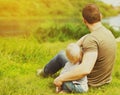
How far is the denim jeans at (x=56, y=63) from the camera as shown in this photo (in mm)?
6959

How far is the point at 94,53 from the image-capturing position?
252 inches

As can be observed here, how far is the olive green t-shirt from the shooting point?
254 inches

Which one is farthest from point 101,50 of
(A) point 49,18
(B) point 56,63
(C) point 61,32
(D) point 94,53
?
(A) point 49,18

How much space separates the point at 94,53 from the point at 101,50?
18 cm

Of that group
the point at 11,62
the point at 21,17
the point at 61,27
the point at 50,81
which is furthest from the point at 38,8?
the point at 50,81

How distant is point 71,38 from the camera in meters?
15.3

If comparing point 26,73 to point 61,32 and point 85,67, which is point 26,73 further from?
point 61,32

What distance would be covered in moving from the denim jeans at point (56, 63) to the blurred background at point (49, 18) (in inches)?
303

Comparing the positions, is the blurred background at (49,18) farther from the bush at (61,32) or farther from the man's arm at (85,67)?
the man's arm at (85,67)

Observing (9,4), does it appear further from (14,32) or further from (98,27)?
(98,27)

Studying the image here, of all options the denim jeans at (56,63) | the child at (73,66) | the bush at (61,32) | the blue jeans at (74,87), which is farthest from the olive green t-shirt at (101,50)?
the bush at (61,32)

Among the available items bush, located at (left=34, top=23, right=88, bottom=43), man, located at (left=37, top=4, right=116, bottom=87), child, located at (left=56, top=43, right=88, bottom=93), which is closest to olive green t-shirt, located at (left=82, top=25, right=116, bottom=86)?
man, located at (left=37, top=4, right=116, bottom=87)

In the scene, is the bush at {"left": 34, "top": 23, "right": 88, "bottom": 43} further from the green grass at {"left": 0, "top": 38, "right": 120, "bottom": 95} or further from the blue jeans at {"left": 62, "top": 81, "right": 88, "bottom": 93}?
the blue jeans at {"left": 62, "top": 81, "right": 88, "bottom": 93}

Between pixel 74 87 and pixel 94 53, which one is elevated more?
pixel 94 53
